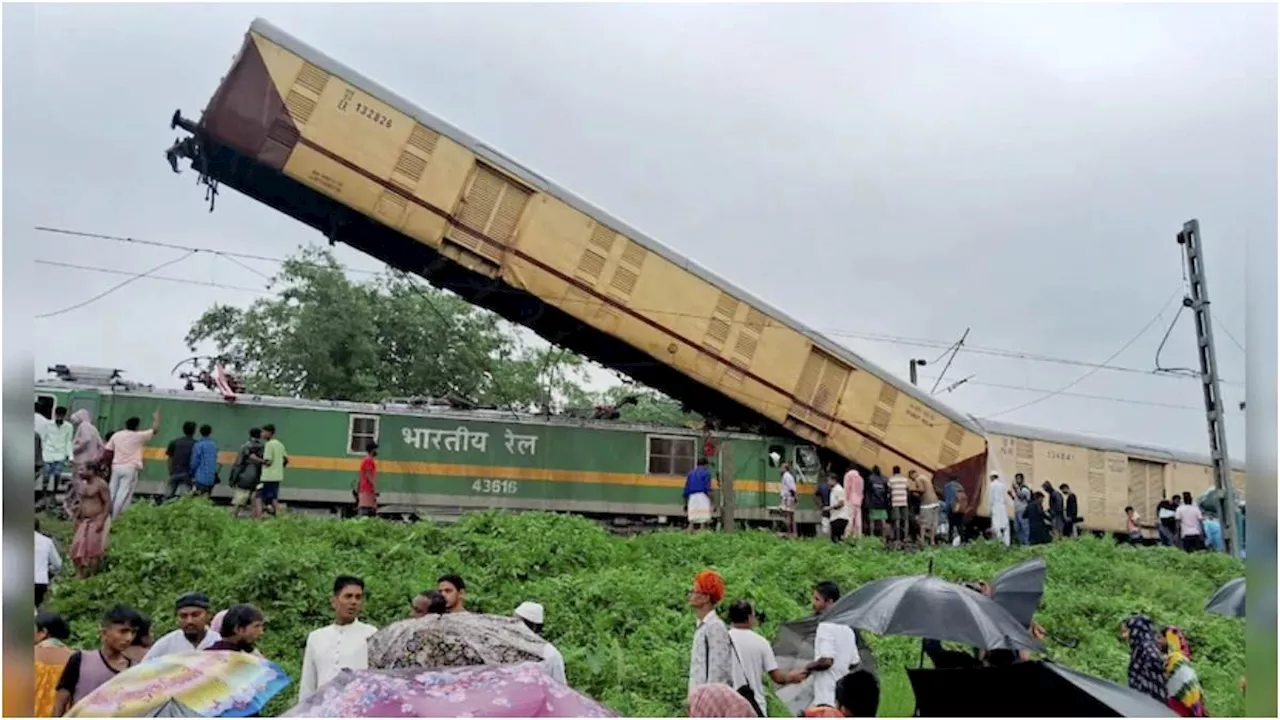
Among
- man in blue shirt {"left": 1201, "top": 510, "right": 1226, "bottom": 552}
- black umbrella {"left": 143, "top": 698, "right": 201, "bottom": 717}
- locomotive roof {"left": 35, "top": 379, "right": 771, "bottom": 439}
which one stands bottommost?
black umbrella {"left": 143, "top": 698, "right": 201, "bottom": 717}

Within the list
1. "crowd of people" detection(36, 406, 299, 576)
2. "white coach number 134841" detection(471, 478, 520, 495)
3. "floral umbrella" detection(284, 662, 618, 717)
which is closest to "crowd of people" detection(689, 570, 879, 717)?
"floral umbrella" detection(284, 662, 618, 717)

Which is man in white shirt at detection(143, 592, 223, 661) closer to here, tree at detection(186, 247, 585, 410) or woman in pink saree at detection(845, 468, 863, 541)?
woman in pink saree at detection(845, 468, 863, 541)

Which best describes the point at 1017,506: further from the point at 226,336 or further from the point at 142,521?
the point at 226,336

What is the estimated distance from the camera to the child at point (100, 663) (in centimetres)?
477

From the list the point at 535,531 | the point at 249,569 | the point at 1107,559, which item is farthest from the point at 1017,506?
the point at 249,569

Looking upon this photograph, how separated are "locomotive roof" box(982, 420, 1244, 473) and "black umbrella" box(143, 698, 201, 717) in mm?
17833

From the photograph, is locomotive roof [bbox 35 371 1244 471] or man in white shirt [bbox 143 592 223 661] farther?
locomotive roof [bbox 35 371 1244 471]

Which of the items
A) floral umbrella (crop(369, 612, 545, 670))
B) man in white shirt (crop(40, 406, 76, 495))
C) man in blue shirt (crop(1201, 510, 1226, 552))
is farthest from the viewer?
man in blue shirt (crop(1201, 510, 1226, 552))

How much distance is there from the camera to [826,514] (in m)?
16.9

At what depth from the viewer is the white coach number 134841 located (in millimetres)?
16531

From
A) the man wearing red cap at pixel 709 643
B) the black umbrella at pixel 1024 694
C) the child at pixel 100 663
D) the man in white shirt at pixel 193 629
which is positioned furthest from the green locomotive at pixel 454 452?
the black umbrella at pixel 1024 694

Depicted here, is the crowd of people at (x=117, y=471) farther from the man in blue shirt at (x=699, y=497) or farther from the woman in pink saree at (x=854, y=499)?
the woman in pink saree at (x=854, y=499)

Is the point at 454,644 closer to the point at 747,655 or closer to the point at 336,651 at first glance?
the point at 336,651

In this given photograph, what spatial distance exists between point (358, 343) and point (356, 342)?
2.6 inches
